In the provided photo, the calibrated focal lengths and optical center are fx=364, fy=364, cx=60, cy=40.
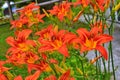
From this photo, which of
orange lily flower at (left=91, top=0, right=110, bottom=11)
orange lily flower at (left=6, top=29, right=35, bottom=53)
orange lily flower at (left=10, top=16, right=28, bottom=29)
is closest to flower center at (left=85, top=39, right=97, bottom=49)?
orange lily flower at (left=6, top=29, right=35, bottom=53)

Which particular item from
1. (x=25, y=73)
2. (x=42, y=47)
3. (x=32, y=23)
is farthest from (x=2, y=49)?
(x=42, y=47)

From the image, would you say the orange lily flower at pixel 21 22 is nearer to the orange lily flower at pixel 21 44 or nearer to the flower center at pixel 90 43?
the orange lily flower at pixel 21 44

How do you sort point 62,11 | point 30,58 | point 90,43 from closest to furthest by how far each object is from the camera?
point 90,43
point 30,58
point 62,11

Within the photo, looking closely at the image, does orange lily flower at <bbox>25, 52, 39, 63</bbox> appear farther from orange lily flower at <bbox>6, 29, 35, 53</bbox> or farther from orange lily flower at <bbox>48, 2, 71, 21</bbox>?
orange lily flower at <bbox>48, 2, 71, 21</bbox>

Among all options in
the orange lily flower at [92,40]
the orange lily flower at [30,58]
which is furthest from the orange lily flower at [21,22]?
the orange lily flower at [92,40]

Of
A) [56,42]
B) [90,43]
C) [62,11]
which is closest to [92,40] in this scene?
[90,43]

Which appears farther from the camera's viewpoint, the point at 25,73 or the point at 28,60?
the point at 25,73

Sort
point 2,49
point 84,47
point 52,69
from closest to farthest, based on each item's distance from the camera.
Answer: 1. point 84,47
2. point 52,69
3. point 2,49

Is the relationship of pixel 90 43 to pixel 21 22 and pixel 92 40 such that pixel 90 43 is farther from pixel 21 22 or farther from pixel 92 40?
A: pixel 21 22

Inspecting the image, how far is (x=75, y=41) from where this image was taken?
170cm

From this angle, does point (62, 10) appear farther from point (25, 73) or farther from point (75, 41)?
point (25, 73)

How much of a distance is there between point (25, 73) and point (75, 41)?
3667 millimetres

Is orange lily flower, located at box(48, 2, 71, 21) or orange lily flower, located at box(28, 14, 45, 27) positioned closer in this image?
orange lily flower, located at box(48, 2, 71, 21)

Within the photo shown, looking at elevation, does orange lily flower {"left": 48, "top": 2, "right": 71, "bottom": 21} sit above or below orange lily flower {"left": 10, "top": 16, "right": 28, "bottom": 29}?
above
